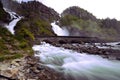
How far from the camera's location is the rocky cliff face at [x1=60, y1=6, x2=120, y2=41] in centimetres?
10846

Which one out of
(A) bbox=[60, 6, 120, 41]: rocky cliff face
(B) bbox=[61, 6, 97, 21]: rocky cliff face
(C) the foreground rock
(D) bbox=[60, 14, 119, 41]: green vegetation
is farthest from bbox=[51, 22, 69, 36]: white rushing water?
(C) the foreground rock

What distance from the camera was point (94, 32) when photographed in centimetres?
11781

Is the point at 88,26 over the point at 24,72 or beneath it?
over

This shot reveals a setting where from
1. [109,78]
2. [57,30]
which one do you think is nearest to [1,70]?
[109,78]

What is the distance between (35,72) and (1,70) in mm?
2887

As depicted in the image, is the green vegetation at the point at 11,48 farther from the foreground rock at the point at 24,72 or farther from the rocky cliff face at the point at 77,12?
the rocky cliff face at the point at 77,12

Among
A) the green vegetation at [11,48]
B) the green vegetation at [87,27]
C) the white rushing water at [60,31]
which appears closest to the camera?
the green vegetation at [11,48]

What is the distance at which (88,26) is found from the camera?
124250mm

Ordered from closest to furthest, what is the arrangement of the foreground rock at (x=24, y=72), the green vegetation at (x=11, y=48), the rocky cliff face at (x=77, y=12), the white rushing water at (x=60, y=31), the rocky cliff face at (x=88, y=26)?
the foreground rock at (x=24, y=72)
the green vegetation at (x=11, y=48)
the white rushing water at (x=60, y=31)
the rocky cliff face at (x=88, y=26)
the rocky cliff face at (x=77, y=12)

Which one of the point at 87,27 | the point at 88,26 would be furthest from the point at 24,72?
the point at 88,26

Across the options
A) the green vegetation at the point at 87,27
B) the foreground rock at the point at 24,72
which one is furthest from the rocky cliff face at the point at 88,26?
the foreground rock at the point at 24,72

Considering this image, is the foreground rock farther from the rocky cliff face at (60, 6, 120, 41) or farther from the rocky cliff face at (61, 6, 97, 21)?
the rocky cliff face at (61, 6, 97, 21)

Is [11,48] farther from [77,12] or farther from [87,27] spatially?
[77,12]

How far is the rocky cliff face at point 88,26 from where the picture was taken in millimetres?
108456
